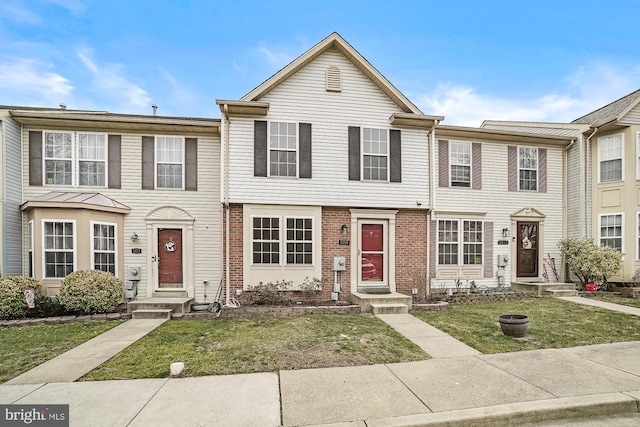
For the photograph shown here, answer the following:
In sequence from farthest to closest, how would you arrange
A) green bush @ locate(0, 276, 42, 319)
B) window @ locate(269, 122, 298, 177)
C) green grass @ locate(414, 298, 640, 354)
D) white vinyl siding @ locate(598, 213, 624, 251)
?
white vinyl siding @ locate(598, 213, 624, 251)
window @ locate(269, 122, 298, 177)
green bush @ locate(0, 276, 42, 319)
green grass @ locate(414, 298, 640, 354)

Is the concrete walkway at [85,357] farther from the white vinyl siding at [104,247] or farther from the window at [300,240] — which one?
the window at [300,240]

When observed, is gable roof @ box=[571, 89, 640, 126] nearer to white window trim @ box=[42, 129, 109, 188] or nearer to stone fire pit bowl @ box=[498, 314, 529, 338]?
stone fire pit bowl @ box=[498, 314, 529, 338]

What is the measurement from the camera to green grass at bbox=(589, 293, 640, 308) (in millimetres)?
9398

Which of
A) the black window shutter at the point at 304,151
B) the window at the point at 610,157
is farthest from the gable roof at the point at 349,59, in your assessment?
the window at the point at 610,157

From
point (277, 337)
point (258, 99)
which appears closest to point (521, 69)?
point (258, 99)

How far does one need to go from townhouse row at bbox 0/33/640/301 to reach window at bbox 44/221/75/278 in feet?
0.12

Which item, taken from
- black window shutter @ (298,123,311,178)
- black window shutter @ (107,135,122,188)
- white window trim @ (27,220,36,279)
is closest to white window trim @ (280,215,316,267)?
black window shutter @ (298,123,311,178)

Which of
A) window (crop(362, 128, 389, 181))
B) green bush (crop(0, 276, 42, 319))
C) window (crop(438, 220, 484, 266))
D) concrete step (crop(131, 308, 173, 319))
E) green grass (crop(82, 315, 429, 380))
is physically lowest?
concrete step (crop(131, 308, 173, 319))

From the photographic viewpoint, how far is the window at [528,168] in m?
11.9

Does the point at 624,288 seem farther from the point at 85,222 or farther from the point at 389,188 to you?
the point at 85,222

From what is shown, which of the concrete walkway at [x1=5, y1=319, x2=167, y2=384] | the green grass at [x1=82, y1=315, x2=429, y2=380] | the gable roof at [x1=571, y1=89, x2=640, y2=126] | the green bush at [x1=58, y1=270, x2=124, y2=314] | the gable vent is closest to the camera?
the concrete walkway at [x1=5, y1=319, x2=167, y2=384]

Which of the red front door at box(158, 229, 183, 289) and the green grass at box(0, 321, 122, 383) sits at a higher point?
the red front door at box(158, 229, 183, 289)

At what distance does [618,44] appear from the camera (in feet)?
55.5

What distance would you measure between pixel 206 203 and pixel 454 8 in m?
13.7
